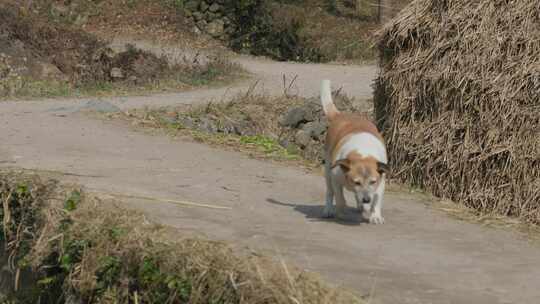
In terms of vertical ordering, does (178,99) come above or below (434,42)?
below

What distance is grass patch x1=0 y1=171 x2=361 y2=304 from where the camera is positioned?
22.3 ft

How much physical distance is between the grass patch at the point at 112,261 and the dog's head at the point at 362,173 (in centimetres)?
170

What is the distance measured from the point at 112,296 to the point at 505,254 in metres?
3.25

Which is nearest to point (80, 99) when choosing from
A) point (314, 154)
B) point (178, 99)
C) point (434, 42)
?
point (178, 99)

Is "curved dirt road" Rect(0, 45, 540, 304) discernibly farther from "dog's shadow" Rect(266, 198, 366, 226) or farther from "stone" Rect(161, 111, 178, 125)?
"stone" Rect(161, 111, 178, 125)

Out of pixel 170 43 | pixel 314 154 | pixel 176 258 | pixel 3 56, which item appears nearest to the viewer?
pixel 176 258

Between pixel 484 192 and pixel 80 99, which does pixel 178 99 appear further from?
pixel 484 192

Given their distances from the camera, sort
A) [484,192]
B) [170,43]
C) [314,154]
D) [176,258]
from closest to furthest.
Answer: [176,258], [484,192], [314,154], [170,43]

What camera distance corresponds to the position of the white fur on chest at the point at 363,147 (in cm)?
927

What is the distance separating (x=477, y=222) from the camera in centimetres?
1019

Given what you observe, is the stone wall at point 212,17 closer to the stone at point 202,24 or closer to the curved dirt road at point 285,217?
the stone at point 202,24

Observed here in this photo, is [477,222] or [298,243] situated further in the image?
[477,222]

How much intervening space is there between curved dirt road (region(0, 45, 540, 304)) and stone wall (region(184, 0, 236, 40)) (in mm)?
14497

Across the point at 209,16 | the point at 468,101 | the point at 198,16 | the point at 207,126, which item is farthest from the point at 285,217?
the point at 198,16
